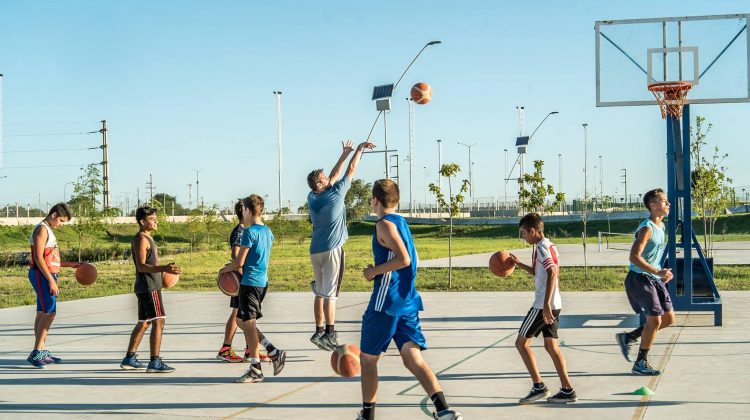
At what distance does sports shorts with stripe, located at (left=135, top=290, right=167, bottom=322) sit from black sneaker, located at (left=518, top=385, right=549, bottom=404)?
4.10 m

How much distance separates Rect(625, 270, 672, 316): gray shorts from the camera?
372 inches

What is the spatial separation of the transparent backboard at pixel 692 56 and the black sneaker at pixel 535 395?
8.13 meters

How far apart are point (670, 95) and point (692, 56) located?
0.99 meters

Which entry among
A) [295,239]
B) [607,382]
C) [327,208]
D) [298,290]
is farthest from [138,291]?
[295,239]

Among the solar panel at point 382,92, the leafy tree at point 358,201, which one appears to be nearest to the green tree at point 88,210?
the solar panel at point 382,92

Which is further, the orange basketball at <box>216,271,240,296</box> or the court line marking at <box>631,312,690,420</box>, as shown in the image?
the orange basketball at <box>216,271,240,296</box>

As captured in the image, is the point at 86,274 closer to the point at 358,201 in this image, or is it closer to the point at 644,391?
the point at 644,391

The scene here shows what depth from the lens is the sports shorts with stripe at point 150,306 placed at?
10.0 meters

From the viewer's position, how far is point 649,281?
9.53 meters

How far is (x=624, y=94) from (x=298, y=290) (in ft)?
32.9

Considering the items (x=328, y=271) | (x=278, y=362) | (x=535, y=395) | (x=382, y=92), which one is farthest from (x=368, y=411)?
(x=382, y=92)

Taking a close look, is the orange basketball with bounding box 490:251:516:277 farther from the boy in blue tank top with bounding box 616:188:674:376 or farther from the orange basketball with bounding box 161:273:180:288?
the orange basketball with bounding box 161:273:180:288

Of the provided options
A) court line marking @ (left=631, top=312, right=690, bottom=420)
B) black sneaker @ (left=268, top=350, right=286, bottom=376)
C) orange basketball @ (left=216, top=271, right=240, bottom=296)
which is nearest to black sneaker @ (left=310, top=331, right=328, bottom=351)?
black sneaker @ (left=268, top=350, right=286, bottom=376)

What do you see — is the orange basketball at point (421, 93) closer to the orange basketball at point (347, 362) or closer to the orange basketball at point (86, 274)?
the orange basketball at point (86, 274)
